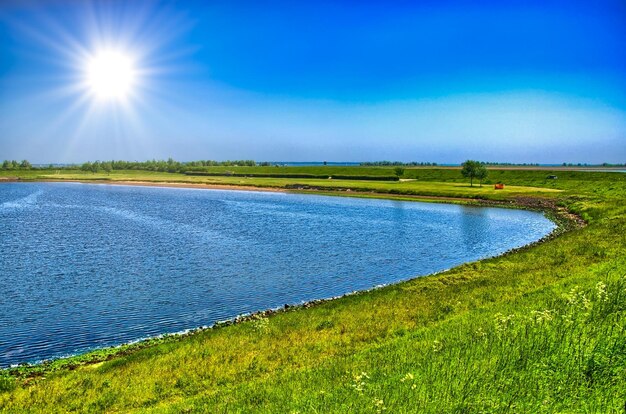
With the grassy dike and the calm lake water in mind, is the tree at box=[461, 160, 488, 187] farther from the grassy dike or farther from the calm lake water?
the grassy dike

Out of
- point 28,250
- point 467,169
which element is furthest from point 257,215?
point 467,169

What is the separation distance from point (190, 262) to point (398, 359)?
28761mm

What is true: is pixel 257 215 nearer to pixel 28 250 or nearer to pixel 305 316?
pixel 28 250

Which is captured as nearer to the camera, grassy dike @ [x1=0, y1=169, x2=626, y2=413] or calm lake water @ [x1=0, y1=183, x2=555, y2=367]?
grassy dike @ [x1=0, y1=169, x2=626, y2=413]

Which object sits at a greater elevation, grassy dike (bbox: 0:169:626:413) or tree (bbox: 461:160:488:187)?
tree (bbox: 461:160:488:187)

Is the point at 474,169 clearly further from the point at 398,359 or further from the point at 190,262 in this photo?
the point at 398,359

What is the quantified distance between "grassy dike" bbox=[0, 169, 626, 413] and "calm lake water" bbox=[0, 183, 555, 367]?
13.8 ft

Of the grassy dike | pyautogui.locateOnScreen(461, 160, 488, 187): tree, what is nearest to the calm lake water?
the grassy dike

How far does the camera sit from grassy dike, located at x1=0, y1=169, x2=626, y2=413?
9.79 metres

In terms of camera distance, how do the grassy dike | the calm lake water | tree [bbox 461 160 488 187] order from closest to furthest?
the grassy dike → the calm lake water → tree [bbox 461 160 488 187]

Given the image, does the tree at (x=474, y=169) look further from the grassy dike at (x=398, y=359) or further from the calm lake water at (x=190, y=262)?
the grassy dike at (x=398, y=359)

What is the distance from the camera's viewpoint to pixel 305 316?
23.7 meters

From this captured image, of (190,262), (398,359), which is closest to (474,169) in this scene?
(190,262)

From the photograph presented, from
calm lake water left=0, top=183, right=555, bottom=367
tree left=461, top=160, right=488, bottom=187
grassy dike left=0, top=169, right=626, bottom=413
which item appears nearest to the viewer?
grassy dike left=0, top=169, right=626, bottom=413
